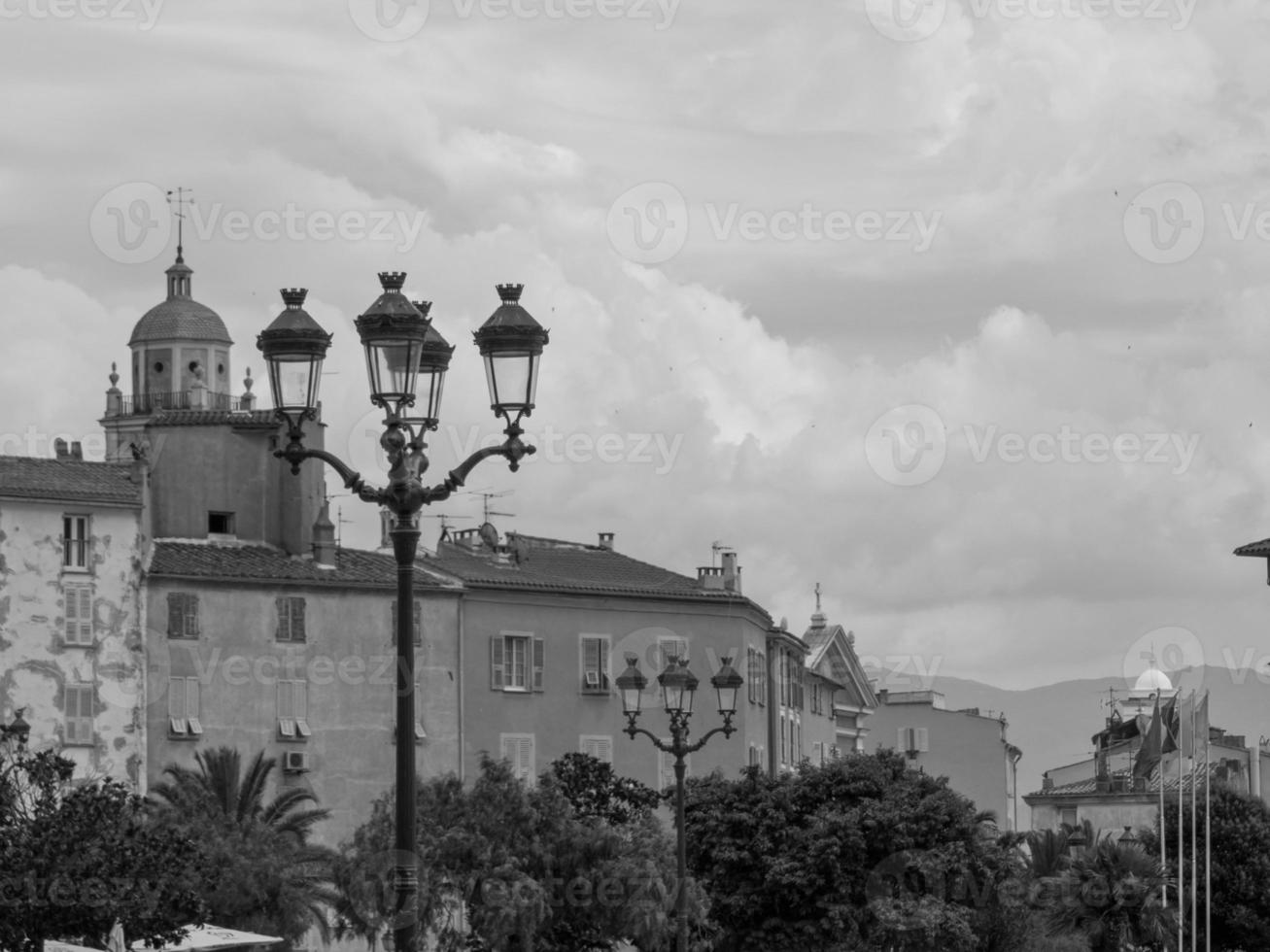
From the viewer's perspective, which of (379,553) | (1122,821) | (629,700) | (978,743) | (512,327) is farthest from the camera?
(978,743)

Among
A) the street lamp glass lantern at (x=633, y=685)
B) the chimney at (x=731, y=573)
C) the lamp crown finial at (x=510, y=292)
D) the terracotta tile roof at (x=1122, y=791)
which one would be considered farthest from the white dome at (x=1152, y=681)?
the lamp crown finial at (x=510, y=292)

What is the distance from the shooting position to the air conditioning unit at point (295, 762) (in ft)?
221

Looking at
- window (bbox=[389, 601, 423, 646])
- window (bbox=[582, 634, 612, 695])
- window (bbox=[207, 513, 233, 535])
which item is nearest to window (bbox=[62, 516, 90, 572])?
window (bbox=[207, 513, 233, 535])

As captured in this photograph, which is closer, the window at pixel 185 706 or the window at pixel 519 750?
the window at pixel 185 706

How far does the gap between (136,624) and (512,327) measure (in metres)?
48.1

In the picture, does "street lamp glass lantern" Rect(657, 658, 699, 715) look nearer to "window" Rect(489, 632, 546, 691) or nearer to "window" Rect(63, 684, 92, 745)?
"window" Rect(63, 684, 92, 745)

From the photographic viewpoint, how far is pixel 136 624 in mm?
66062

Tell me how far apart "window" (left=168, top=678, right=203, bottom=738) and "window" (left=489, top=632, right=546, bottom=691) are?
9.62m

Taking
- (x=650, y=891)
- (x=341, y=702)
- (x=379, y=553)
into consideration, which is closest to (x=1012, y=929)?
(x=650, y=891)

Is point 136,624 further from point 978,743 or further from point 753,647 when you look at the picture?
point 978,743

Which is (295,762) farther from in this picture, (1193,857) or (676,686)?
(676,686)

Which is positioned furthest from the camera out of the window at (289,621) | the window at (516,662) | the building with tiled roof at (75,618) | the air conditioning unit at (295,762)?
the window at (516,662)

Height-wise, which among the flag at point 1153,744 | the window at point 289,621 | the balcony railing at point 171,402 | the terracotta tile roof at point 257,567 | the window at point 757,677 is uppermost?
the balcony railing at point 171,402

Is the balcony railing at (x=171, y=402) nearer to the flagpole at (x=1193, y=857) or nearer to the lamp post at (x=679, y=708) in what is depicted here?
the flagpole at (x=1193, y=857)
